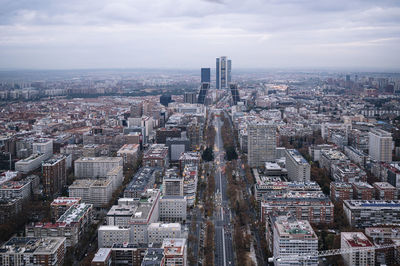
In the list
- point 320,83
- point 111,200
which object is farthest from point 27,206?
point 320,83

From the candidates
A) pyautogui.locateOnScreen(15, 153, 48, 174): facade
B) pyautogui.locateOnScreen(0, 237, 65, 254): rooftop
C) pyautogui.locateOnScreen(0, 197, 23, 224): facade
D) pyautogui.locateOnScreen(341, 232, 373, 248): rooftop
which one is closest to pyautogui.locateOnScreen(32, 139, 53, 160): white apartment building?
pyautogui.locateOnScreen(15, 153, 48, 174): facade

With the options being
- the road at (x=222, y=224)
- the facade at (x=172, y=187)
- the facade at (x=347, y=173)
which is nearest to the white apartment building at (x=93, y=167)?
the facade at (x=172, y=187)

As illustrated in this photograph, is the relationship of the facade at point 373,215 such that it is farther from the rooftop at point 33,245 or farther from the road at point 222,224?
the rooftop at point 33,245

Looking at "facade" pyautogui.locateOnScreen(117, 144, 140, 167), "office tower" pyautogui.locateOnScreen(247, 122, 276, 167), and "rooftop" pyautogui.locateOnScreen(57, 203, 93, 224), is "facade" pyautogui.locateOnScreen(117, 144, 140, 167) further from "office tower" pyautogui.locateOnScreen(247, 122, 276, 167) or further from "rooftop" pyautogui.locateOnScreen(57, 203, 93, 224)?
"rooftop" pyautogui.locateOnScreen(57, 203, 93, 224)

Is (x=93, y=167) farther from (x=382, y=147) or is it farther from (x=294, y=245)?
(x=382, y=147)

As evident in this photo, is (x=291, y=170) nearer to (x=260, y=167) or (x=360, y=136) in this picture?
(x=260, y=167)

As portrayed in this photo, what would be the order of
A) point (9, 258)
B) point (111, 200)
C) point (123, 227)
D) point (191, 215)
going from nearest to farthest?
1. point (9, 258)
2. point (123, 227)
3. point (191, 215)
4. point (111, 200)
